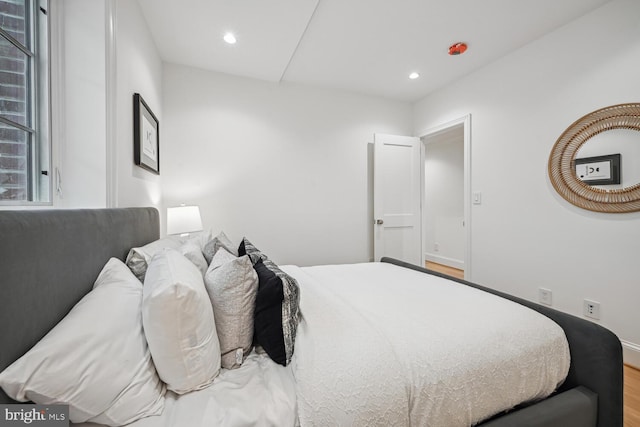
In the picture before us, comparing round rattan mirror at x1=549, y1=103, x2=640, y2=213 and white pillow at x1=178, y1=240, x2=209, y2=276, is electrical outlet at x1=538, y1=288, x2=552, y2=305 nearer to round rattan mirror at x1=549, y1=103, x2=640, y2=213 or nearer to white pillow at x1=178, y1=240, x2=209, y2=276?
round rattan mirror at x1=549, y1=103, x2=640, y2=213

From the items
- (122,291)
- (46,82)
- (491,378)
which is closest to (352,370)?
(491,378)

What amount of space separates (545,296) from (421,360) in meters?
2.15

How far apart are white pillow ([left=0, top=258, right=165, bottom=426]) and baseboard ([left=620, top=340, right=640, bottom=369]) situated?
2.85 meters

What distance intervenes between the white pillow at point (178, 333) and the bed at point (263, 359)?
0.06 metres

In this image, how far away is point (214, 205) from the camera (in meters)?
2.86

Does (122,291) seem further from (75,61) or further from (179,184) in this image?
(179,184)

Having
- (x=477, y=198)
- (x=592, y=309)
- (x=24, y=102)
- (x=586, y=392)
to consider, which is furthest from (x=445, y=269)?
(x=24, y=102)

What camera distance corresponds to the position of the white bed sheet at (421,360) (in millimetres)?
790

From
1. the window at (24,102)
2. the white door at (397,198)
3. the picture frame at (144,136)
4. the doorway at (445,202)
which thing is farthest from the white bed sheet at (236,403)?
the doorway at (445,202)

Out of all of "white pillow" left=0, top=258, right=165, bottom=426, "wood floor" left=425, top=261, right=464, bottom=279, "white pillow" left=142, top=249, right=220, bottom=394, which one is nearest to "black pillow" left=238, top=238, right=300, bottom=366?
"white pillow" left=142, top=249, right=220, bottom=394

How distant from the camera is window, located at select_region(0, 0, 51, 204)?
105 cm

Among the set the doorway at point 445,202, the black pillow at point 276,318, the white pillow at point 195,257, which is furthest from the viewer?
the doorway at point 445,202

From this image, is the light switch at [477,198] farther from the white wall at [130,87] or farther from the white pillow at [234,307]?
the white wall at [130,87]

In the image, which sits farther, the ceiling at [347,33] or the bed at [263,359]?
the ceiling at [347,33]
